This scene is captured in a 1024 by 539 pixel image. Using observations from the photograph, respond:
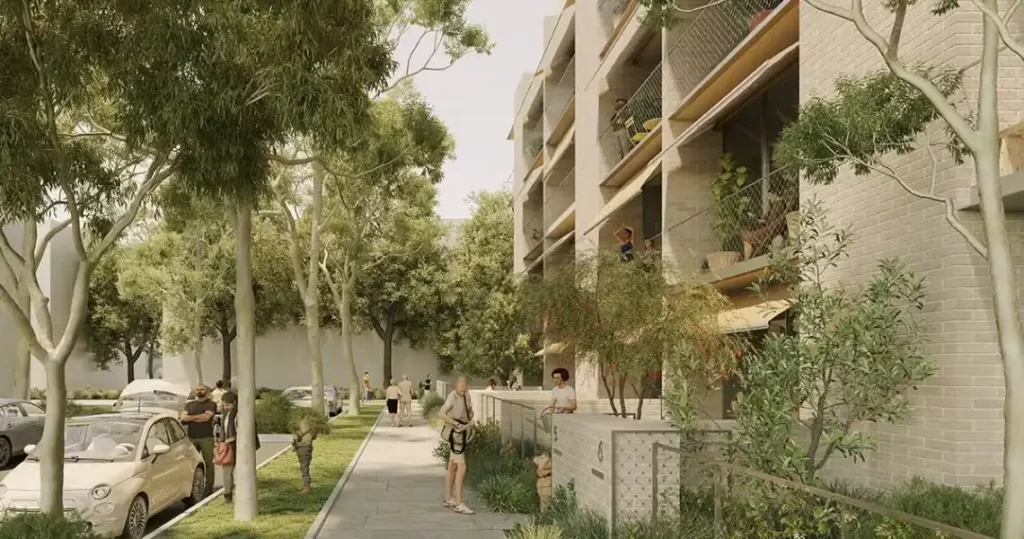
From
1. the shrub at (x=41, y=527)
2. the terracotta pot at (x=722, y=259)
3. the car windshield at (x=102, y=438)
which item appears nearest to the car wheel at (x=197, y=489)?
the car windshield at (x=102, y=438)

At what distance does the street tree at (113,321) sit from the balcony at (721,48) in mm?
40987

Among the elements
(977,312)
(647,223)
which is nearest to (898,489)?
(977,312)

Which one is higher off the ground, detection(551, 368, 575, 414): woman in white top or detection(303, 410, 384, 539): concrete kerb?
detection(551, 368, 575, 414): woman in white top

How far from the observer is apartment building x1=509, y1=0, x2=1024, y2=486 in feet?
29.5

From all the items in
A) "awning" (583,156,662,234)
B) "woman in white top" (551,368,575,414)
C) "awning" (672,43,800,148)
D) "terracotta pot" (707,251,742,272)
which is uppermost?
"awning" (672,43,800,148)

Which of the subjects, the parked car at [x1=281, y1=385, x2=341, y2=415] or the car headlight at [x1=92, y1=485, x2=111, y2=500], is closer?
the car headlight at [x1=92, y1=485, x2=111, y2=500]

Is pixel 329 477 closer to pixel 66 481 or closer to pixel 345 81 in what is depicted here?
pixel 66 481

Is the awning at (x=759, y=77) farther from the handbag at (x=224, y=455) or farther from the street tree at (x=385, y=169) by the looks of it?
the handbag at (x=224, y=455)

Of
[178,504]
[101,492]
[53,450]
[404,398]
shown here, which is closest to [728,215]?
[178,504]

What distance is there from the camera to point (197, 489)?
51.0ft

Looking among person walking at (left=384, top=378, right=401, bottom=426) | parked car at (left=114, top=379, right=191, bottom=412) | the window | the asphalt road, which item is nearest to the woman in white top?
the asphalt road

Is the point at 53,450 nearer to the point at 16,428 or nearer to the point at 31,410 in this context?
the point at 16,428

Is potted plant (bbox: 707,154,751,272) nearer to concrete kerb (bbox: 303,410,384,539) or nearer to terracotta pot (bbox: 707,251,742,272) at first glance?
terracotta pot (bbox: 707,251,742,272)

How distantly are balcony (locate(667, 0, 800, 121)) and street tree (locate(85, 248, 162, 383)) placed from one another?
40987mm
